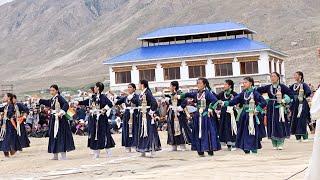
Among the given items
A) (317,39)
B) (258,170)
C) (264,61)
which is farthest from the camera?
(317,39)

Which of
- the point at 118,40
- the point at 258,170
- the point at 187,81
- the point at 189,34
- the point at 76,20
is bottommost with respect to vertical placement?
the point at 258,170

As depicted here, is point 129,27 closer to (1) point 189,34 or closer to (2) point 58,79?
(2) point 58,79

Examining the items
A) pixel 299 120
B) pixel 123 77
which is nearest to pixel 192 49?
pixel 123 77

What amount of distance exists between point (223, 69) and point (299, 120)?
35.3 meters

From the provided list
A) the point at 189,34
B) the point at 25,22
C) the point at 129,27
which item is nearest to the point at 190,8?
the point at 129,27

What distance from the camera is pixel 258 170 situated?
9250 mm

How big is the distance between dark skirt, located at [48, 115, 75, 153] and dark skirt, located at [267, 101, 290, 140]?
5182mm

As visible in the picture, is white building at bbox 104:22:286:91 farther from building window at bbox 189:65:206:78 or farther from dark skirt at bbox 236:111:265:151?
dark skirt at bbox 236:111:265:151

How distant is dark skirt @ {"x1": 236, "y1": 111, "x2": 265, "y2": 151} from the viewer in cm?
1418

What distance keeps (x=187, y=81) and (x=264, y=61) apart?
6.84 metres

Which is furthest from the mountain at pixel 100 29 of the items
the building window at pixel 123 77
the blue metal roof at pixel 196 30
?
the building window at pixel 123 77

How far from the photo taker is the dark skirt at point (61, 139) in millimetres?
15664

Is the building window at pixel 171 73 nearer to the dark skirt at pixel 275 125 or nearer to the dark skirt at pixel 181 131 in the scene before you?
the dark skirt at pixel 181 131

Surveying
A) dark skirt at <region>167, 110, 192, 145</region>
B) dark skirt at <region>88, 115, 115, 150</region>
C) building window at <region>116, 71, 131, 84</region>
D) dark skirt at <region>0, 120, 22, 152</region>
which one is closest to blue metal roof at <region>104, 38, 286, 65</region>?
building window at <region>116, 71, 131, 84</region>
